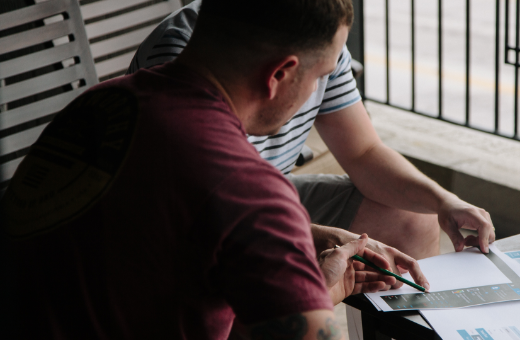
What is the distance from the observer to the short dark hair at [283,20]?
0.91 meters

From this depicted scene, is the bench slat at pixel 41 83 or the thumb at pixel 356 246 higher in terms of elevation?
the bench slat at pixel 41 83

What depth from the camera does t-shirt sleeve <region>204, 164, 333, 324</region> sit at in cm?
75

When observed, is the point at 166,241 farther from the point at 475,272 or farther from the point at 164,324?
the point at 475,272

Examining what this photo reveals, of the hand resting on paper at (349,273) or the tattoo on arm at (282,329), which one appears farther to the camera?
the hand resting on paper at (349,273)

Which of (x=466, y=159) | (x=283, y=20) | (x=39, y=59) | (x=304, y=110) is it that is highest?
(x=283, y=20)

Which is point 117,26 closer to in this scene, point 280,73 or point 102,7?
point 102,7

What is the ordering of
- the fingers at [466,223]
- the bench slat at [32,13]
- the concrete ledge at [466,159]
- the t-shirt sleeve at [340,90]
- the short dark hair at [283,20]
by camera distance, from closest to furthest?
the short dark hair at [283,20] → the fingers at [466,223] → the t-shirt sleeve at [340,90] → the bench slat at [32,13] → the concrete ledge at [466,159]

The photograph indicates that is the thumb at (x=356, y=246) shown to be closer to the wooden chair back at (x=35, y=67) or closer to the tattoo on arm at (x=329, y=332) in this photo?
the tattoo on arm at (x=329, y=332)

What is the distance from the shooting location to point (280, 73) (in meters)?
0.97

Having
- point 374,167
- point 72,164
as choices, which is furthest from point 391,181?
point 72,164

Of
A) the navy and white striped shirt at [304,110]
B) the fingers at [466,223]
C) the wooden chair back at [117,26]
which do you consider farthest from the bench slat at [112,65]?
the fingers at [466,223]

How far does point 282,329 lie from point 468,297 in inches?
22.1

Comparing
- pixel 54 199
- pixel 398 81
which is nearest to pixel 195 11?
pixel 54 199

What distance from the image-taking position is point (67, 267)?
32.3 inches
